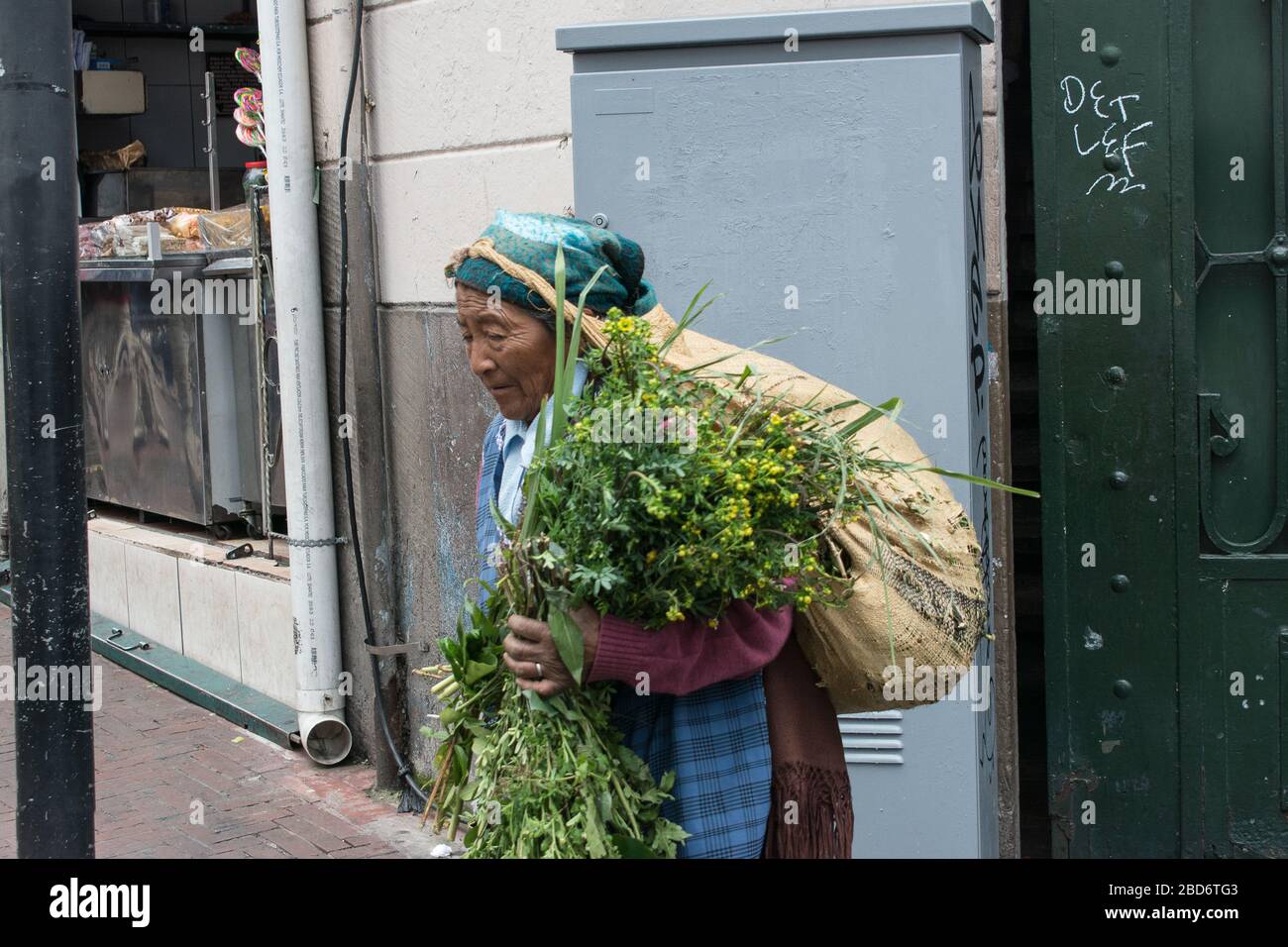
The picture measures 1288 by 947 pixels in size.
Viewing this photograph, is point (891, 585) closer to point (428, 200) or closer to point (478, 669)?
point (478, 669)

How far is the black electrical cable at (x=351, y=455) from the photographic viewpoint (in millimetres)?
5738

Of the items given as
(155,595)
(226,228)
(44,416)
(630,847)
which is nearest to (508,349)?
(630,847)

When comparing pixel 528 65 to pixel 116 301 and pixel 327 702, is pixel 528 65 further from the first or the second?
pixel 116 301

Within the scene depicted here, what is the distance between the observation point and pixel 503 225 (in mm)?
2502

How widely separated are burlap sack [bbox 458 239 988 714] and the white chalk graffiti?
75.2 inches

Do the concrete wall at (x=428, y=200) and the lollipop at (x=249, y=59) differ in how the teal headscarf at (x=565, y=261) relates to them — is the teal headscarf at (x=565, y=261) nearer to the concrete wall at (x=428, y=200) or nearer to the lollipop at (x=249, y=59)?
the concrete wall at (x=428, y=200)

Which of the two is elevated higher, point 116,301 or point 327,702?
point 116,301

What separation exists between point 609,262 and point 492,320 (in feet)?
0.68

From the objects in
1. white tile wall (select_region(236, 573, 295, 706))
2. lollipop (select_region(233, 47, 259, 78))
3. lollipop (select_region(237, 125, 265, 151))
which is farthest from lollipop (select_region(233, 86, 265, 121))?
white tile wall (select_region(236, 573, 295, 706))

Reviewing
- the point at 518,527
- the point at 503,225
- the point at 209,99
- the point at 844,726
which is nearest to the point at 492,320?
the point at 503,225

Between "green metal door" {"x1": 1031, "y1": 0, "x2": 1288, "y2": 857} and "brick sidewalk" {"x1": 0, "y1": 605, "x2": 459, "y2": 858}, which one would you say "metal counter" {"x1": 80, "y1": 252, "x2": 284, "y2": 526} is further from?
"green metal door" {"x1": 1031, "y1": 0, "x2": 1288, "y2": 857}

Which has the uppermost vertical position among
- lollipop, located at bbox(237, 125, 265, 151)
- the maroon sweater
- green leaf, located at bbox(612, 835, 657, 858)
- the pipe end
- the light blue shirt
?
lollipop, located at bbox(237, 125, 265, 151)

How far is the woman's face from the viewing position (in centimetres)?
248

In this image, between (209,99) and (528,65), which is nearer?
(528,65)
